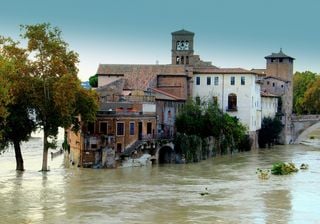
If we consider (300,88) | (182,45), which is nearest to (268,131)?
(182,45)

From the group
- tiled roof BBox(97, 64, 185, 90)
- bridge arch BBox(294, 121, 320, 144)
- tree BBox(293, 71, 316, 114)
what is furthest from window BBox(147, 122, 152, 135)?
tree BBox(293, 71, 316, 114)

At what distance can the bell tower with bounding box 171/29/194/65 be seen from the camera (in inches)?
3504

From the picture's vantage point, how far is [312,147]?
90.2m

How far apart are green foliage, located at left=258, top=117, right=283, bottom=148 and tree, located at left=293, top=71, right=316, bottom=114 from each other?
1493 inches

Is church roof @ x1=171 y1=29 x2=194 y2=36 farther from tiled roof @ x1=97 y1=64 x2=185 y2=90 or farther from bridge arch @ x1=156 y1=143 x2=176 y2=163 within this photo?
bridge arch @ x1=156 y1=143 x2=176 y2=163

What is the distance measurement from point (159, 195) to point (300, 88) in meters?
97.7

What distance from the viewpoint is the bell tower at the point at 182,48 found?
292 ft

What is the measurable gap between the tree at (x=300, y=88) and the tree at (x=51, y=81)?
79.6 meters

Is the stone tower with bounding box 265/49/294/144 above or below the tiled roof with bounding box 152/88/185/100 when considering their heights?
above

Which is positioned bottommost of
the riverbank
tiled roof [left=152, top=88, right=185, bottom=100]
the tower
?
the riverbank

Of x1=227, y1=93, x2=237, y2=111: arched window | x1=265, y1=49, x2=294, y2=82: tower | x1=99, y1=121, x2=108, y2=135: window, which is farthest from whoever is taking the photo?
x1=265, y1=49, x2=294, y2=82: tower

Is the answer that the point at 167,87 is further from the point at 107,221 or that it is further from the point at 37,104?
the point at 107,221

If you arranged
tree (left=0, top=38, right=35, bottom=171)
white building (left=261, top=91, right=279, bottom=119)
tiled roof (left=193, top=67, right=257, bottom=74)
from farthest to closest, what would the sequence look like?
white building (left=261, top=91, right=279, bottom=119) → tiled roof (left=193, top=67, right=257, bottom=74) → tree (left=0, top=38, right=35, bottom=171)

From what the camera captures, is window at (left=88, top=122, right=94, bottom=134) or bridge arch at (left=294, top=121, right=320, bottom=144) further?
bridge arch at (left=294, top=121, right=320, bottom=144)
